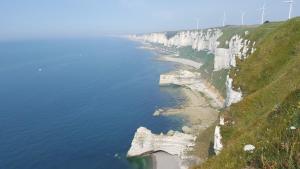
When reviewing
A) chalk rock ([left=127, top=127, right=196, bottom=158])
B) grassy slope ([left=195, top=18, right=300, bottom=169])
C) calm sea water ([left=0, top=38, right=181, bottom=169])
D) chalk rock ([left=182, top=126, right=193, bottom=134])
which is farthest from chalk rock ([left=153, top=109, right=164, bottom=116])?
grassy slope ([left=195, top=18, right=300, bottom=169])

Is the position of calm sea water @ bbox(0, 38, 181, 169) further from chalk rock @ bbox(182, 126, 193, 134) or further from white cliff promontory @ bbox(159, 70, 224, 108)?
white cliff promontory @ bbox(159, 70, 224, 108)

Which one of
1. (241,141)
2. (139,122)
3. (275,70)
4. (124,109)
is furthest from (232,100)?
(124,109)

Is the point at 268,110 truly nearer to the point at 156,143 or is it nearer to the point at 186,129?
the point at 156,143

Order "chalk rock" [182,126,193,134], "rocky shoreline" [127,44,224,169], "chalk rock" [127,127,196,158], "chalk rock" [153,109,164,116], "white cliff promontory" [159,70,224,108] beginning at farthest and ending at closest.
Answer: "white cliff promontory" [159,70,224,108] < "chalk rock" [153,109,164,116] < "chalk rock" [182,126,193,134] < "chalk rock" [127,127,196,158] < "rocky shoreline" [127,44,224,169]

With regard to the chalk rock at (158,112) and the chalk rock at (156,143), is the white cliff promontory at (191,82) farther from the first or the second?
the chalk rock at (156,143)

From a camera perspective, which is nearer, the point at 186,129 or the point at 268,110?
Result: the point at 268,110

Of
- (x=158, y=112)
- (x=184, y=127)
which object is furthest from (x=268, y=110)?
(x=158, y=112)
